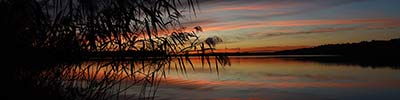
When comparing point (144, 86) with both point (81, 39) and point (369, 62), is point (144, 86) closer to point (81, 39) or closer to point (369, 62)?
point (81, 39)

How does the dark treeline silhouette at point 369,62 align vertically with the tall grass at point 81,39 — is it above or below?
below

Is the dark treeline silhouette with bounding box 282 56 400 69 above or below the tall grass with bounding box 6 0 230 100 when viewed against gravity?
below

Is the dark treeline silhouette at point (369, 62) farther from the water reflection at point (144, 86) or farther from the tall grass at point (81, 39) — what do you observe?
the tall grass at point (81, 39)

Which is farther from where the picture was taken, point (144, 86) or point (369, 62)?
point (369, 62)

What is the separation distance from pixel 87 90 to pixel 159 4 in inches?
63.6

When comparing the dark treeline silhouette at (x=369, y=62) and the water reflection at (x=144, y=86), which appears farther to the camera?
the dark treeline silhouette at (x=369, y=62)

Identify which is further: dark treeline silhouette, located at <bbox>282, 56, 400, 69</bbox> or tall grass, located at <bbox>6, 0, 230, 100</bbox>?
dark treeline silhouette, located at <bbox>282, 56, 400, 69</bbox>

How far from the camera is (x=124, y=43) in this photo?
594 centimetres

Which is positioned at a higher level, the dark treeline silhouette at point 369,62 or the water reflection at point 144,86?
the water reflection at point 144,86

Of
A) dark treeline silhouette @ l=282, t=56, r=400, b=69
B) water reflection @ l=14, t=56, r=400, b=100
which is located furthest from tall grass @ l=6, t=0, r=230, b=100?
dark treeline silhouette @ l=282, t=56, r=400, b=69

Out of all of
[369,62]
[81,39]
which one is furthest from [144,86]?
[369,62]

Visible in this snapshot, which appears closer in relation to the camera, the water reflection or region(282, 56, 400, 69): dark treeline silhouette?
the water reflection

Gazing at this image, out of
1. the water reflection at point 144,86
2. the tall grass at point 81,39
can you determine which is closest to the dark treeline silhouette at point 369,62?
the water reflection at point 144,86

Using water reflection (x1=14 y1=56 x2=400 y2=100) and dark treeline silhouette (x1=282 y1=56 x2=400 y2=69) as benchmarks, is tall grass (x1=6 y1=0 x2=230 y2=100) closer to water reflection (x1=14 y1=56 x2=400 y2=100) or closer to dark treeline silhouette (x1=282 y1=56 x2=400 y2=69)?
water reflection (x1=14 y1=56 x2=400 y2=100)
